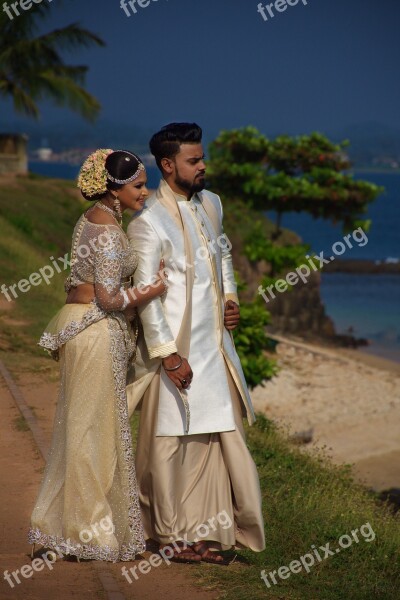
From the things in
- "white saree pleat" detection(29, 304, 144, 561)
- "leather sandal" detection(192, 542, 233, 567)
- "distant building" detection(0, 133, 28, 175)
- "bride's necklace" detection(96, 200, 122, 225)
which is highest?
"distant building" detection(0, 133, 28, 175)

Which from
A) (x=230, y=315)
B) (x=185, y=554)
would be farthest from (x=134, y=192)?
(x=185, y=554)

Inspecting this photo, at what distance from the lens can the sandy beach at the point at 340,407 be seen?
52.1ft

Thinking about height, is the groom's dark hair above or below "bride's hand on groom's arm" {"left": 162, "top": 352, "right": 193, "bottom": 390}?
above

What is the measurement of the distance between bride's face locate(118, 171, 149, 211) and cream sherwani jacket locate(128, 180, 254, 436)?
158 mm

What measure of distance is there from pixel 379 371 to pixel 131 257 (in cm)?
1936

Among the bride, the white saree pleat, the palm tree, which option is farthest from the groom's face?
the palm tree

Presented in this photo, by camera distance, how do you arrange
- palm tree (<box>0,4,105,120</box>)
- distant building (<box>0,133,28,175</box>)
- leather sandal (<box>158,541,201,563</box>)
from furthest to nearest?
1. distant building (<box>0,133,28,175</box>)
2. palm tree (<box>0,4,105,120</box>)
3. leather sandal (<box>158,541,201,563</box>)

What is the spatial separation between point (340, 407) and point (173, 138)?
14.3 meters

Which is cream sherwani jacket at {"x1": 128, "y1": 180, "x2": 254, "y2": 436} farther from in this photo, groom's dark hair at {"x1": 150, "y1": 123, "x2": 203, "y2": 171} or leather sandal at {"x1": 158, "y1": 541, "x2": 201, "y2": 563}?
leather sandal at {"x1": 158, "y1": 541, "x2": 201, "y2": 563}

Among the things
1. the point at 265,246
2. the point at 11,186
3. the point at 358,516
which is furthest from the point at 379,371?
the point at 358,516

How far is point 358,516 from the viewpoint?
777 cm

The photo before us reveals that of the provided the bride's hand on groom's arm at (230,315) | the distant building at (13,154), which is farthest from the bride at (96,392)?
the distant building at (13,154)

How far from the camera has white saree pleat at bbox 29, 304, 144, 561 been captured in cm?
542

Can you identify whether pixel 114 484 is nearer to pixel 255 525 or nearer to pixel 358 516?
pixel 255 525
